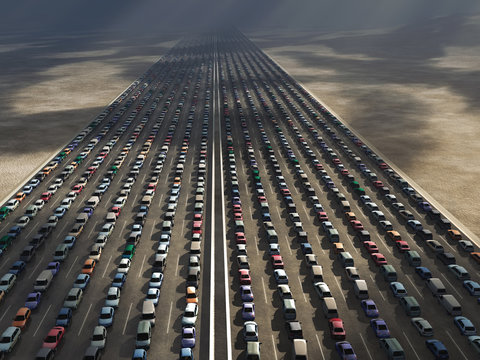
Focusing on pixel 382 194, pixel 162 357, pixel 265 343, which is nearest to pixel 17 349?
pixel 162 357

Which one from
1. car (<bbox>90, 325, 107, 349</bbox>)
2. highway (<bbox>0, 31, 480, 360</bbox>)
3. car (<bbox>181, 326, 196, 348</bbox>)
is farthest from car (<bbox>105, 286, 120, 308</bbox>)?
car (<bbox>181, 326, 196, 348</bbox>)

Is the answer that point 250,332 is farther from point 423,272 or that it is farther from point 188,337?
point 423,272

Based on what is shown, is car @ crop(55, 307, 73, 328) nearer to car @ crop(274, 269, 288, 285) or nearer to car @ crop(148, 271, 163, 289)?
car @ crop(148, 271, 163, 289)

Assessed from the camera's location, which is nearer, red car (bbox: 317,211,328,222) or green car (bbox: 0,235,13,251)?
green car (bbox: 0,235,13,251)

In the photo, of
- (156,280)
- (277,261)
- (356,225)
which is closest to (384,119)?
(356,225)

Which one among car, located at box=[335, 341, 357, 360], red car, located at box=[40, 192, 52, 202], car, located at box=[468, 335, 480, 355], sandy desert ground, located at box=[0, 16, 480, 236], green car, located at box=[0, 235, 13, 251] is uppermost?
sandy desert ground, located at box=[0, 16, 480, 236]

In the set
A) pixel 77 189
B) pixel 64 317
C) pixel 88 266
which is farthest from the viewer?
pixel 77 189

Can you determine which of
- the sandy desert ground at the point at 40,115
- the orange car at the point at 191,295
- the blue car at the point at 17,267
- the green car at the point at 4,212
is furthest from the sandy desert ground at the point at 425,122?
the sandy desert ground at the point at 40,115

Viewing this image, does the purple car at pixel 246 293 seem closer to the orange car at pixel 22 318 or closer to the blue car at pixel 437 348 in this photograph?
the blue car at pixel 437 348
